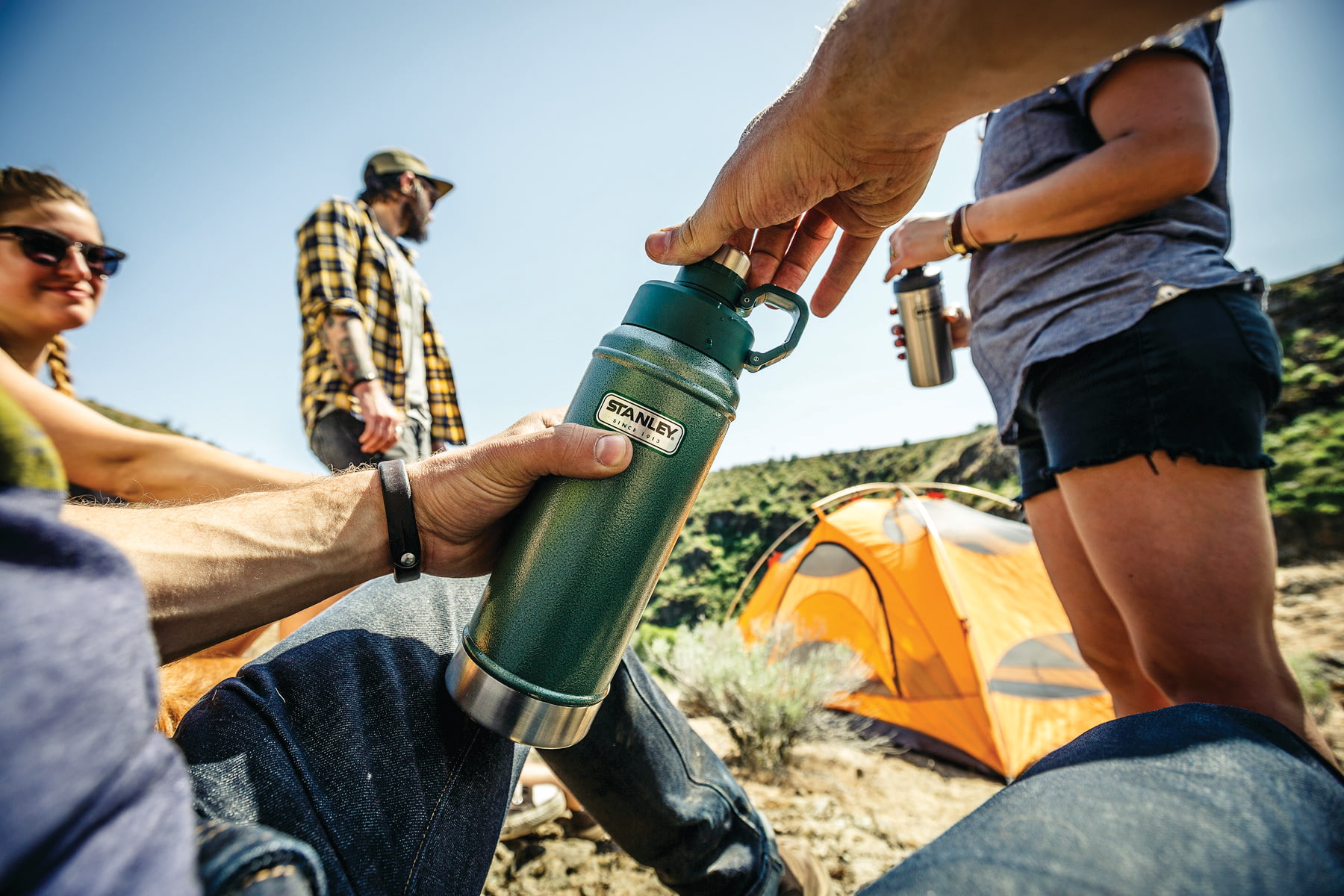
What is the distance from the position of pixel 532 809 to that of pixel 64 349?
8.67 feet

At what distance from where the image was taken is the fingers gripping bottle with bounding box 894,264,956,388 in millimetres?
2068

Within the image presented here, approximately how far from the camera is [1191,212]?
133cm

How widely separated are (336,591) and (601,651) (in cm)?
46

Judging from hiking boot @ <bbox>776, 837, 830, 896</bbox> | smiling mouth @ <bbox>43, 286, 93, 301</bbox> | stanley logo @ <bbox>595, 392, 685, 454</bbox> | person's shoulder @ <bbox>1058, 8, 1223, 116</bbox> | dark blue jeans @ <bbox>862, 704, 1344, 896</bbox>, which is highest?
person's shoulder @ <bbox>1058, 8, 1223, 116</bbox>

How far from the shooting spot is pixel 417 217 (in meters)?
3.63

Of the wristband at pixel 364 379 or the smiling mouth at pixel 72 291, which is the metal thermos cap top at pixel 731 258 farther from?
the smiling mouth at pixel 72 291

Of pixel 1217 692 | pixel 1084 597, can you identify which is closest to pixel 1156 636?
pixel 1217 692

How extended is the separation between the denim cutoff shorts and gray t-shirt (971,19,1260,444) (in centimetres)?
4

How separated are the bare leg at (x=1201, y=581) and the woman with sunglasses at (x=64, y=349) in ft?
6.35

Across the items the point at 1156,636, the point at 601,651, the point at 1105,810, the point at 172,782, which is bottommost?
the point at 1156,636

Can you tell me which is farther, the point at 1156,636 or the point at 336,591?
the point at 1156,636

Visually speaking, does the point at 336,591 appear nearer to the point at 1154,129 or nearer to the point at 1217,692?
the point at 1217,692

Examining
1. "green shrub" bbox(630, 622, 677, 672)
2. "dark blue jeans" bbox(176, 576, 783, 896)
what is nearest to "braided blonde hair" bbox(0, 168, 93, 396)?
"dark blue jeans" bbox(176, 576, 783, 896)

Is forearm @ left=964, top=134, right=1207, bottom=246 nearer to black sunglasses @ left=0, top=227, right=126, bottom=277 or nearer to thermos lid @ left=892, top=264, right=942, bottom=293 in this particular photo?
thermos lid @ left=892, top=264, right=942, bottom=293
